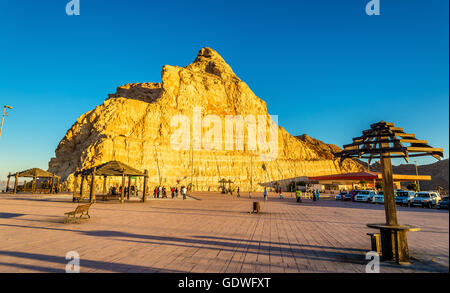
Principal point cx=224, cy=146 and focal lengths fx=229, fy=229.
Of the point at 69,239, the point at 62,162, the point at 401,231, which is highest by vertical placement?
the point at 62,162

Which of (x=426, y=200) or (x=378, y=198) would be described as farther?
(x=378, y=198)

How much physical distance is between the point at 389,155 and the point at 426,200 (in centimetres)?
2112

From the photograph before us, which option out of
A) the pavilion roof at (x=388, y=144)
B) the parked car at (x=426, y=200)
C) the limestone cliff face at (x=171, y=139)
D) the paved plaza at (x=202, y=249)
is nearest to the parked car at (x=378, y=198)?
the parked car at (x=426, y=200)

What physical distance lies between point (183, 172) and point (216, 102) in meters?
32.0

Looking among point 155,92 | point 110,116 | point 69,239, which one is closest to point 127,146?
point 110,116

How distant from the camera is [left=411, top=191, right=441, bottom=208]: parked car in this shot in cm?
2075

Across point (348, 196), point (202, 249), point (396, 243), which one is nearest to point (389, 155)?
point (396, 243)

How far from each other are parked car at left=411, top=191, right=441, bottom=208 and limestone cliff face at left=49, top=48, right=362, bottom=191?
3956cm

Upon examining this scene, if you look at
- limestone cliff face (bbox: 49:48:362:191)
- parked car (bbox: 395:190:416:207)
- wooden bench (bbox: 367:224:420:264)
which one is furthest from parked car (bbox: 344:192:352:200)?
limestone cliff face (bbox: 49:48:362:191)

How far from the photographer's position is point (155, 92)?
280 feet

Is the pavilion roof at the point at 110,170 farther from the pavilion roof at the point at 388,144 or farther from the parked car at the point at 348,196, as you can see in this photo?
the parked car at the point at 348,196

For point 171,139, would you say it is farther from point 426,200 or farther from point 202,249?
point 202,249

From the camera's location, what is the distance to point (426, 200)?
68.4 ft
